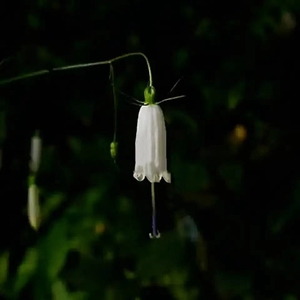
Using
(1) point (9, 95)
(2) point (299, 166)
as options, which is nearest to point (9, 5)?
(1) point (9, 95)

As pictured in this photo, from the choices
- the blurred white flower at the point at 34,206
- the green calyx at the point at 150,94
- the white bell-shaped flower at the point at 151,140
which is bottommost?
the blurred white flower at the point at 34,206

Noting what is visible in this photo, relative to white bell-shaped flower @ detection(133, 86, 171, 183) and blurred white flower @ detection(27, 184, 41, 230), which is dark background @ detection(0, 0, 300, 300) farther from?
white bell-shaped flower @ detection(133, 86, 171, 183)

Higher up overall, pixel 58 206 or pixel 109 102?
pixel 109 102

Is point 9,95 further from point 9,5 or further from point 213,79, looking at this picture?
point 213,79

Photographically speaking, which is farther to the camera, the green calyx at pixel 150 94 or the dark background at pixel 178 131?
the dark background at pixel 178 131

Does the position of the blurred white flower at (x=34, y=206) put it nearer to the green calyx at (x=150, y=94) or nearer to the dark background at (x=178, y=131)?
the dark background at (x=178, y=131)

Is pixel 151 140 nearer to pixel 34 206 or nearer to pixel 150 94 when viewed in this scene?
pixel 150 94

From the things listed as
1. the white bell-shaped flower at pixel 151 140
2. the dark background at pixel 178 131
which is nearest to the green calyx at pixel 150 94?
the white bell-shaped flower at pixel 151 140
